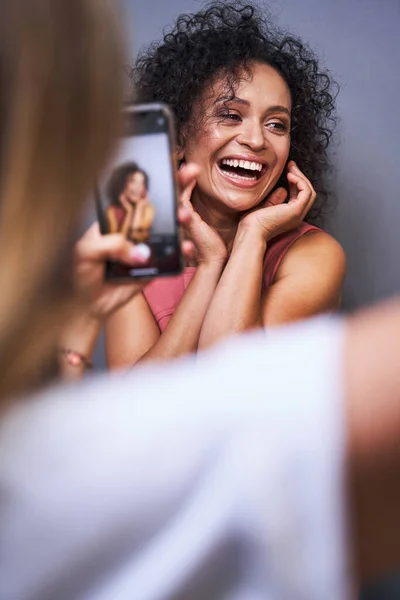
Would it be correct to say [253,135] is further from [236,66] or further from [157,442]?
[157,442]

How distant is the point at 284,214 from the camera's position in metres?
1.09

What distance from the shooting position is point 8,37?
0.76 ft

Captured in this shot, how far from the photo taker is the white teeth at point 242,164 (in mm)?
1105

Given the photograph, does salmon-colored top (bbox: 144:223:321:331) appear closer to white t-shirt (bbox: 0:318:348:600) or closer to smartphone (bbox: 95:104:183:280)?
smartphone (bbox: 95:104:183:280)

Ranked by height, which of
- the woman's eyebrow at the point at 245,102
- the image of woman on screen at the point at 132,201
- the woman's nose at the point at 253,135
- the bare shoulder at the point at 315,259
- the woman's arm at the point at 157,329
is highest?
the woman's eyebrow at the point at 245,102

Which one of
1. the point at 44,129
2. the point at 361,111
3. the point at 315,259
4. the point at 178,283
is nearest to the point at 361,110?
the point at 361,111

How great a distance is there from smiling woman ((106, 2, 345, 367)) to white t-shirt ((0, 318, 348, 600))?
2.44 ft

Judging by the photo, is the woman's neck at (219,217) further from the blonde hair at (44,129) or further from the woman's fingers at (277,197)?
the blonde hair at (44,129)

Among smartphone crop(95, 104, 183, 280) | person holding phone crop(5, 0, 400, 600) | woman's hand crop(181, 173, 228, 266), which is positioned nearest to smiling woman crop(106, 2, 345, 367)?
woman's hand crop(181, 173, 228, 266)

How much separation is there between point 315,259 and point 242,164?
204 mm

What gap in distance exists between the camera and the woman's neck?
1.14 m

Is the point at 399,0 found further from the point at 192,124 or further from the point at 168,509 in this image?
the point at 168,509

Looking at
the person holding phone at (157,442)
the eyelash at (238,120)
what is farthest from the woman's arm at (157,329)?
the person holding phone at (157,442)

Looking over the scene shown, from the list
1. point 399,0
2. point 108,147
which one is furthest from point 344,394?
point 399,0
